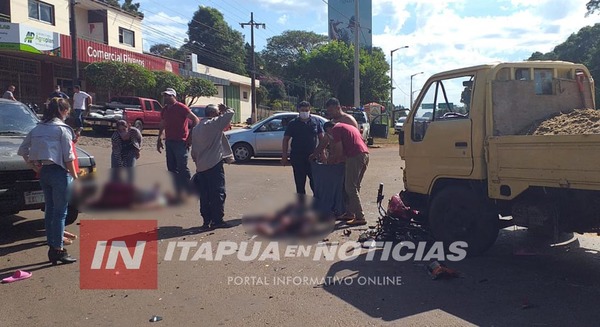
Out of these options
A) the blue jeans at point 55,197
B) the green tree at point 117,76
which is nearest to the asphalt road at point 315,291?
the blue jeans at point 55,197

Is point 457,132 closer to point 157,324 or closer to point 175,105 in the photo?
point 157,324

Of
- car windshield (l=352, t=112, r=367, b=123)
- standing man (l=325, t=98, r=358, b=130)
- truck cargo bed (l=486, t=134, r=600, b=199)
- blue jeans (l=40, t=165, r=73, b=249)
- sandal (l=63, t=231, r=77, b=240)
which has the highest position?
car windshield (l=352, t=112, r=367, b=123)

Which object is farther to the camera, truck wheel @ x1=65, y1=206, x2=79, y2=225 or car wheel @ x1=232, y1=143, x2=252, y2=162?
car wheel @ x1=232, y1=143, x2=252, y2=162

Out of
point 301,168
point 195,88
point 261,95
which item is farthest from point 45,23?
point 261,95

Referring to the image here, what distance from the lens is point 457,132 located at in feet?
19.1

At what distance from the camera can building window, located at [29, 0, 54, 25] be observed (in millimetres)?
28400

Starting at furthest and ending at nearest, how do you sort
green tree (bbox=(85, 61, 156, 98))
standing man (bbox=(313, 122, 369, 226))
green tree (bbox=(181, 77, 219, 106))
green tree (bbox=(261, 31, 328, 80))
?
green tree (bbox=(261, 31, 328, 80)), green tree (bbox=(181, 77, 219, 106)), green tree (bbox=(85, 61, 156, 98)), standing man (bbox=(313, 122, 369, 226))

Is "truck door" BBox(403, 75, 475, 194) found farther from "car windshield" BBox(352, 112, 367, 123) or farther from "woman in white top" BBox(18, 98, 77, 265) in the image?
"car windshield" BBox(352, 112, 367, 123)

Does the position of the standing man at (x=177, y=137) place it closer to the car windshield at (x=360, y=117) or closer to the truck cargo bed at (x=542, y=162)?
the truck cargo bed at (x=542, y=162)

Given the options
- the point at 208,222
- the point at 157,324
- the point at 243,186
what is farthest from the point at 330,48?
the point at 157,324

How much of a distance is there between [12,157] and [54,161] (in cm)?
138

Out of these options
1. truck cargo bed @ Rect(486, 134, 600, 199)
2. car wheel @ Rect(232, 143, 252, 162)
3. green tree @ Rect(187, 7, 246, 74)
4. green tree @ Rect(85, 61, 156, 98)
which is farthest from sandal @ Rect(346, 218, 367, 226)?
green tree @ Rect(187, 7, 246, 74)

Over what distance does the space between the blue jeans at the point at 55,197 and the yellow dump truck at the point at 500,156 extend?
411cm

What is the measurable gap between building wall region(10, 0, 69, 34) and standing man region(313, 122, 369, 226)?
2517 centimetres
